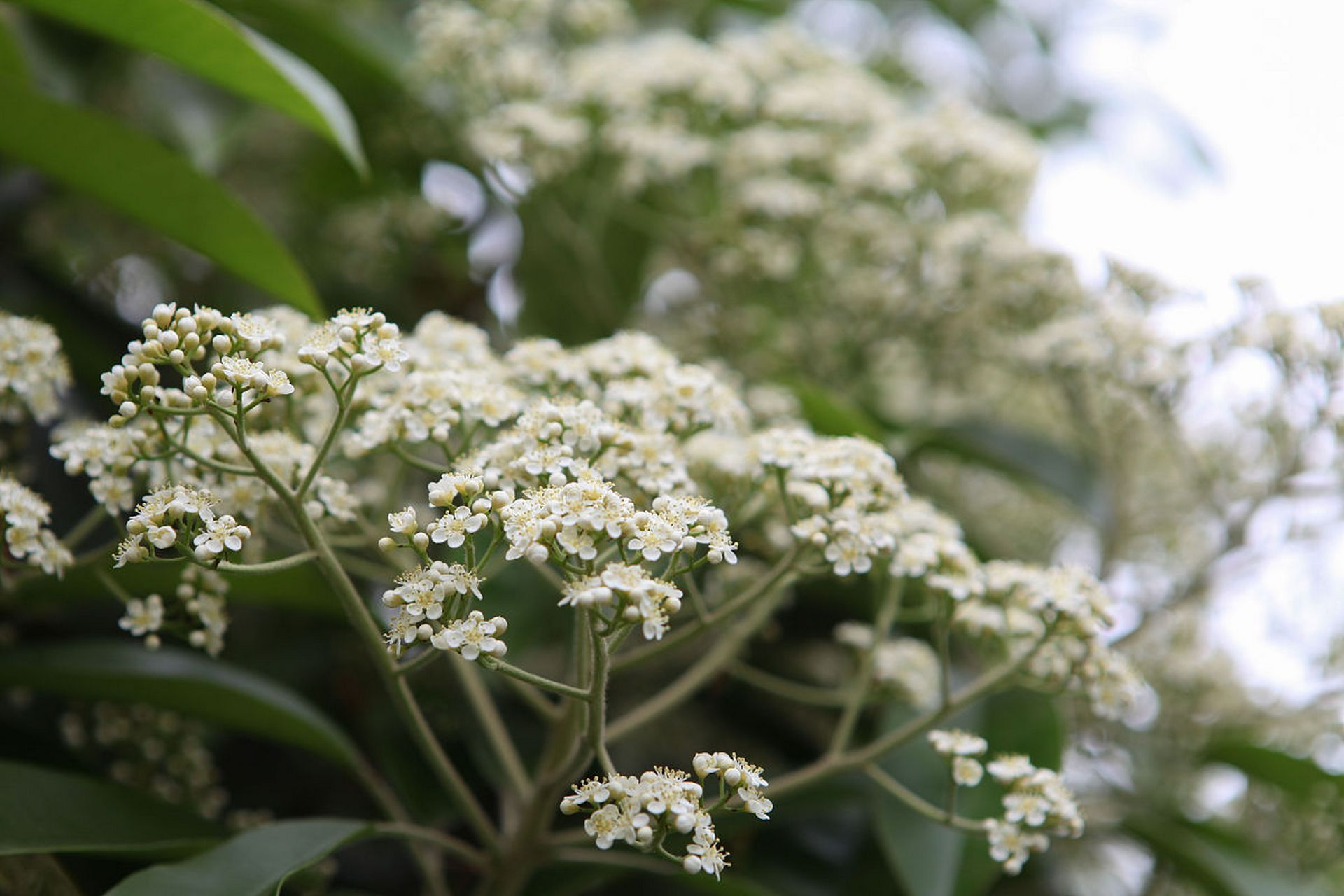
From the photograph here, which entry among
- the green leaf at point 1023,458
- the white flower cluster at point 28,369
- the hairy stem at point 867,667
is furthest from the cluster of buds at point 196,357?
the green leaf at point 1023,458

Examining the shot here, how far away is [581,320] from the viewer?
1525mm

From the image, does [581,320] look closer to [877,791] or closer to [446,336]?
[446,336]

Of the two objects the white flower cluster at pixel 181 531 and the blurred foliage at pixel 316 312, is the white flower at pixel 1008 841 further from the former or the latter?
the white flower cluster at pixel 181 531

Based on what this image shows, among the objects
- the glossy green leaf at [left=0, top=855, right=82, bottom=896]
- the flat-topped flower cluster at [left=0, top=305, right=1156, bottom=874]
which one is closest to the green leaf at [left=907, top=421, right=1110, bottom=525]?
the flat-topped flower cluster at [left=0, top=305, right=1156, bottom=874]

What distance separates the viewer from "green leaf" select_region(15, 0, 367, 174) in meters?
1.01

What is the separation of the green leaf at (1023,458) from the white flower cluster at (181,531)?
2.78 ft

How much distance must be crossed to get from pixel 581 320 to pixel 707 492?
0.56 meters

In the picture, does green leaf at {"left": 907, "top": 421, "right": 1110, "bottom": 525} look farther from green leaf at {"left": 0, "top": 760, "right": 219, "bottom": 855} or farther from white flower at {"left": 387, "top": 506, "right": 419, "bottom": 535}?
green leaf at {"left": 0, "top": 760, "right": 219, "bottom": 855}

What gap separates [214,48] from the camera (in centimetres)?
103

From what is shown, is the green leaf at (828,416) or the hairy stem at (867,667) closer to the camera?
the hairy stem at (867,667)

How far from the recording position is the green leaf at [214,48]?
1.01m

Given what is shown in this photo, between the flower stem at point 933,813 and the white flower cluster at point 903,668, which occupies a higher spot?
the white flower cluster at point 903,668

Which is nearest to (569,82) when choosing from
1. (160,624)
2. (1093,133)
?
(160,624)

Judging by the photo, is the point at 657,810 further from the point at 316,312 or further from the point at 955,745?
the point at 316,312
